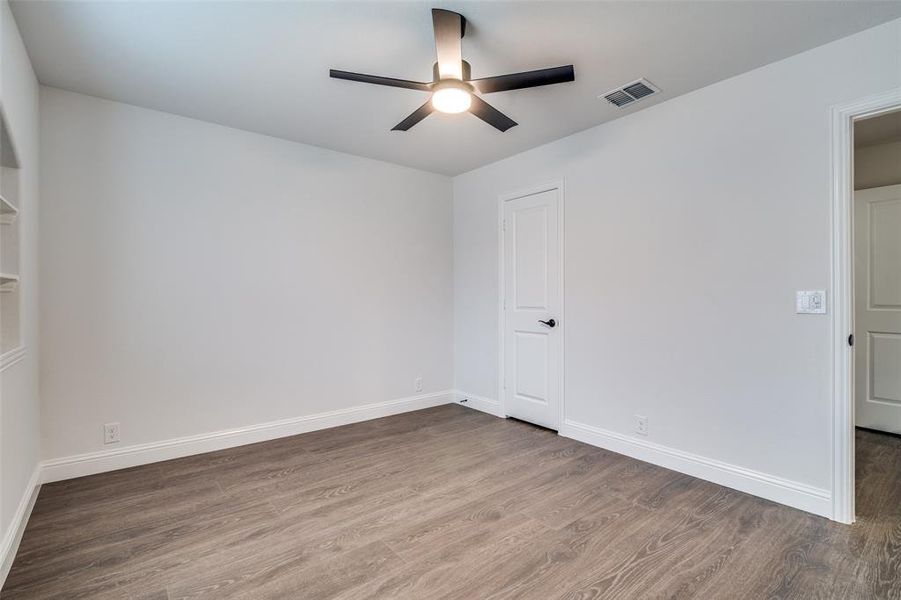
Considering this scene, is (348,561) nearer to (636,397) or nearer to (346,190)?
(636,397)

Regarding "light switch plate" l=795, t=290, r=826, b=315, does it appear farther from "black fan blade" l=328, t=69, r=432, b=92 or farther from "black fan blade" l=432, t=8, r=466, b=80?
"black fan blade" l=328, t=69, r=432, b=92

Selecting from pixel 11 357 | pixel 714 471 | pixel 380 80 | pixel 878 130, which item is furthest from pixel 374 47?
pixel 878 130

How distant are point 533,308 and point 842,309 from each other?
2.15 meters

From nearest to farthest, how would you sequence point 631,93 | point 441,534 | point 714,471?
point 441,534, point 714,471, point 631,93

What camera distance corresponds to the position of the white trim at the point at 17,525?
1.79 m

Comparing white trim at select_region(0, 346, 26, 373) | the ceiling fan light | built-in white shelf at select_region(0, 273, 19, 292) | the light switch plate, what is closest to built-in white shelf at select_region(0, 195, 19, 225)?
built-in white shelf at select_region(0, 273, 19, 292)

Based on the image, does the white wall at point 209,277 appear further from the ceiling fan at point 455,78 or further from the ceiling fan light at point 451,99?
the ceiling fan light at point 451,99

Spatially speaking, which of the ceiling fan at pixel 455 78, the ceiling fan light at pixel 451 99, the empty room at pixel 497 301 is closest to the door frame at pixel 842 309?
the empty room at pixel 497 301

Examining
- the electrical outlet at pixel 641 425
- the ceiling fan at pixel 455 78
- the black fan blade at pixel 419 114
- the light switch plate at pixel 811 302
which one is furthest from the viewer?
the electrical outlet at pixel 641 425

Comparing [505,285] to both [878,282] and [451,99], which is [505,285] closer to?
[451,99]

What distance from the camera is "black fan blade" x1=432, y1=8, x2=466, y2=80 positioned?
191 cm

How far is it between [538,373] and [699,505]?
167 cm

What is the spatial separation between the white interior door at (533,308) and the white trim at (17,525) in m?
3.42

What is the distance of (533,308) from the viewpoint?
3.90 metres
